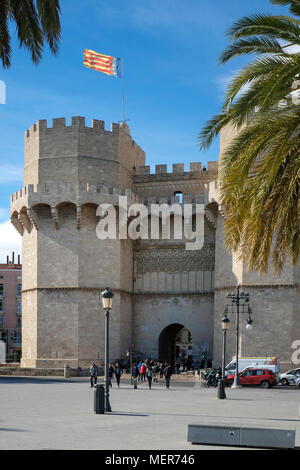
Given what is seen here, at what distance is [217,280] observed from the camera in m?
34.1

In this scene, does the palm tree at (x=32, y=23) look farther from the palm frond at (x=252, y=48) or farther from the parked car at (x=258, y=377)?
the parked car at (x=258, y=377)

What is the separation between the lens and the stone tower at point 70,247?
112 ft

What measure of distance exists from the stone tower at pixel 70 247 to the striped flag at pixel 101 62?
10.0 feet

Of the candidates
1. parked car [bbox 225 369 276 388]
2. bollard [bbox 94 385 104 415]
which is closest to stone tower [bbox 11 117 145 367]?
parked car [bbox 225 369 276 388]

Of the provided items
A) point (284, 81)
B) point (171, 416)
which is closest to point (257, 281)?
point (171, 416)

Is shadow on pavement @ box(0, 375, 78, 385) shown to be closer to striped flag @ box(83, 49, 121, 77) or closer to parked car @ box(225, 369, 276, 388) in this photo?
parked car @ box(225, 369, 276, 388)

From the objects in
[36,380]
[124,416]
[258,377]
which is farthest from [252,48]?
[36,380]

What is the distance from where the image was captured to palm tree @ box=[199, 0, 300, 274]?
12055 mm

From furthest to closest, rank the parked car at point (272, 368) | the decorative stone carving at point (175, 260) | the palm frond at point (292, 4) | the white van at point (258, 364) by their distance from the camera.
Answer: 1. the decorative stone carving at point (175, 260)
2. the white van at point (258, 364)
3. the parked car at point (272, 368)
4. the palm frond at point (292, 4)

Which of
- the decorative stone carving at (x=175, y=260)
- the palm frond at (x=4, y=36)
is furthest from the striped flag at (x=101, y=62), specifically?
the palm frond at (x=4, y=36)

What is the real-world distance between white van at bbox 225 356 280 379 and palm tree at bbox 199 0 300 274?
16.6 metres

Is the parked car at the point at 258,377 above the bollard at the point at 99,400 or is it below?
below

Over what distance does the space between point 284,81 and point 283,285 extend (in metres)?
20.8

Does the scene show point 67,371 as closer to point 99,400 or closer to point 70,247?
point 70,247
